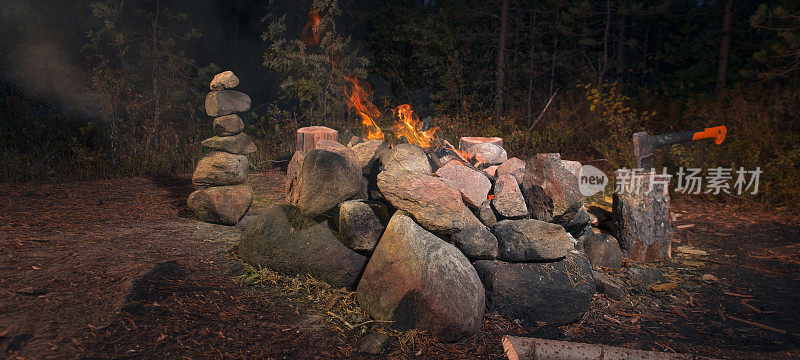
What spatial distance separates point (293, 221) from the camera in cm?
399

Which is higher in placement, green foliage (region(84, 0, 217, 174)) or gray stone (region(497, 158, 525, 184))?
green foliage (region(84, 0, 217, 174))

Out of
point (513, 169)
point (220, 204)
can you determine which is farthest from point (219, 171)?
point (513, 169)

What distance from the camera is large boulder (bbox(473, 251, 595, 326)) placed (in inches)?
138

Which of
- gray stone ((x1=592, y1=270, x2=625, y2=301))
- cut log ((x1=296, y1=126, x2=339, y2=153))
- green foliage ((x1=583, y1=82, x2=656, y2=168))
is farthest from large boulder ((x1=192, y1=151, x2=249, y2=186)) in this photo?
green foliage ((x1=583, y1=82, x2=656, y2=168))

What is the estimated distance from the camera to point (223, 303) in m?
3.25

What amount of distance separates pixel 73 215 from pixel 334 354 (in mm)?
3946

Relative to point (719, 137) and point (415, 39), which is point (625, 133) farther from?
point (415, 39)

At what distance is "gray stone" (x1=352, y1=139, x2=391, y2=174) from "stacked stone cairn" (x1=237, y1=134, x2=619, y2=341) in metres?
0.11

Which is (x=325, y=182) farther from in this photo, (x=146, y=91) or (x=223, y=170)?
(x=146, y=91)

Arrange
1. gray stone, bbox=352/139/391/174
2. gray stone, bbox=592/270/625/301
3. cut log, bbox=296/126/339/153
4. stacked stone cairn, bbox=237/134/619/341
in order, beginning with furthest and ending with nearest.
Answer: cut log, bbox=296/126/339/153, gray stone, bbox=352/139/391/174, gray stone, bbox=592/270/625/301, stacked stone cairn, bbox=237/134/619/341

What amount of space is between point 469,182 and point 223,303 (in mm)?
2187

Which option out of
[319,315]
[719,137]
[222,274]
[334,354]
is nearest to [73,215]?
[222,274]

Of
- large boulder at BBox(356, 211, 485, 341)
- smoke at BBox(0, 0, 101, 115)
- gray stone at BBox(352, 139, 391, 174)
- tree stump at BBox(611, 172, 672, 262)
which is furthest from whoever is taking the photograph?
smoke at BBox(0, 0, 101, 115)

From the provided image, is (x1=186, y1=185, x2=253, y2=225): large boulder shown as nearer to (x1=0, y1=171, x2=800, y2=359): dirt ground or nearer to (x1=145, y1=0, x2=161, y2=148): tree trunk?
(x1=0, y1=171, x2=800, y2=359): dirt ground
